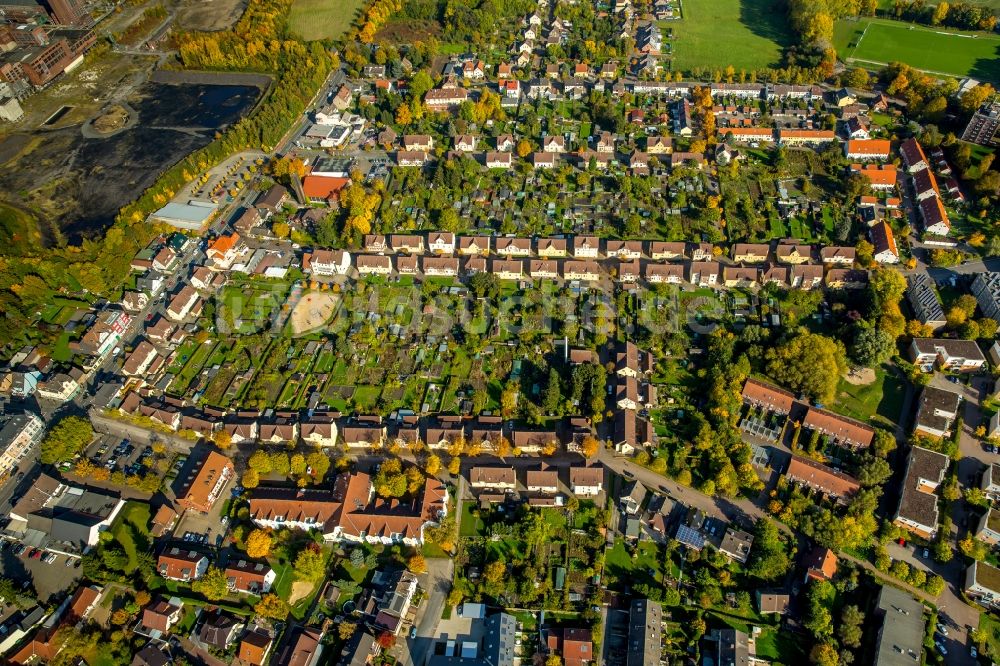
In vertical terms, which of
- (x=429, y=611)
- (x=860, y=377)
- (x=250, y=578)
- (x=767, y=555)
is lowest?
(x=429, y=611)

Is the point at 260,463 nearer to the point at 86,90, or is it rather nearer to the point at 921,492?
the point at 921,492

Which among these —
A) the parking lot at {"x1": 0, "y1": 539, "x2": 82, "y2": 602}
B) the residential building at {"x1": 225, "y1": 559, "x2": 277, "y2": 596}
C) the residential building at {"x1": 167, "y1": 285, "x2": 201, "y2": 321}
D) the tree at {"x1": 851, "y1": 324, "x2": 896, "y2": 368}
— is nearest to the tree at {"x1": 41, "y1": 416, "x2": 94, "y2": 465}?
the parking lot at {"x1": 0, "y1": 539, "x2": 82, "y2": 602}

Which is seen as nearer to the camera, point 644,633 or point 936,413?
point 644,633

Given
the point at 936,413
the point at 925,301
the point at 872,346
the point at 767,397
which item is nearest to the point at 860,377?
the point at 872,346

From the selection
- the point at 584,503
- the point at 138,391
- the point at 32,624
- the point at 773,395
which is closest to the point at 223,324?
the point at 138,391

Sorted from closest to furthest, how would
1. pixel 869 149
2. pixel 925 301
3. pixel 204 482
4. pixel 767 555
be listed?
pixel 767 555
pixel 204 482
pixel 925 301
pixel 869 149

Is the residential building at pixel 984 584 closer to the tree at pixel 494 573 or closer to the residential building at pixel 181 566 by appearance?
the tree at pixel 494 573
